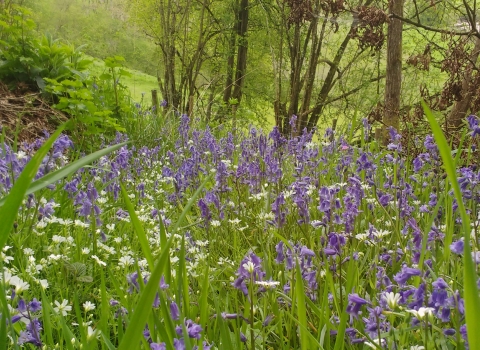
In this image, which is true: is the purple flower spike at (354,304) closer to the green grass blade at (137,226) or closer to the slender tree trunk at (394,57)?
the green grass blade at (137,226)

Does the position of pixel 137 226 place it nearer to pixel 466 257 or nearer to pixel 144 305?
pixel 144 305

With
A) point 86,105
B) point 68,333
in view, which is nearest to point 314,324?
point 68,333

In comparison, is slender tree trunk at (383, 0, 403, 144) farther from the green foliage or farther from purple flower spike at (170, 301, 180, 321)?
purple flower spike at (170, 301, 180, 321)

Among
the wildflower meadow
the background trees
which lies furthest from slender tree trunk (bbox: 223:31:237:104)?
the wildflower meadow

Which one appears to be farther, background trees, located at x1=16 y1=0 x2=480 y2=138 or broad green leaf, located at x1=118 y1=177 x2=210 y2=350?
background trees, located at x1=16 y1=0 x2=480 y2=138

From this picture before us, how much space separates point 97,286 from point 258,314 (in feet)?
2.82

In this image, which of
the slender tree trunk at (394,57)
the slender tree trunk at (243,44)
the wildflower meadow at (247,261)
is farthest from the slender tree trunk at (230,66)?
the wildflower meadow at (247,261)

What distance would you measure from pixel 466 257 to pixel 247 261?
766 millimetres

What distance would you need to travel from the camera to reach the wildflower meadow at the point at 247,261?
88 cm

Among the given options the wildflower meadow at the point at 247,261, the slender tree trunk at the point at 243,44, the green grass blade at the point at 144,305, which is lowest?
the wildflower meadow at the point at 247,261

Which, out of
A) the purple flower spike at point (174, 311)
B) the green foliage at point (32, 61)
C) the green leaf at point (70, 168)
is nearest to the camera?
the green leaf at point (70, 168)

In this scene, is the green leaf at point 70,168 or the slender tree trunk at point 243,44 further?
the slender tree trunk at point 243,44

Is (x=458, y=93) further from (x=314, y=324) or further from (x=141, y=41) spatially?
(x=141, y=41)

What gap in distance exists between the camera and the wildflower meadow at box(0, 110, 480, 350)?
883mm
